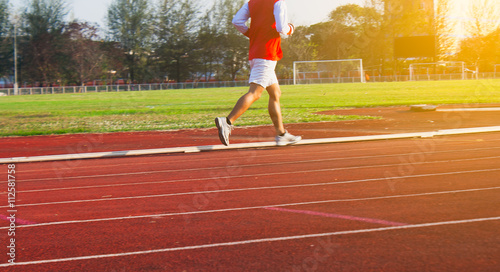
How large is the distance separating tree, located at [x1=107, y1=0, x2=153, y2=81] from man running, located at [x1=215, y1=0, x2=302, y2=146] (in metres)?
75.3

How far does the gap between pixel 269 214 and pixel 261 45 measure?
148 inches

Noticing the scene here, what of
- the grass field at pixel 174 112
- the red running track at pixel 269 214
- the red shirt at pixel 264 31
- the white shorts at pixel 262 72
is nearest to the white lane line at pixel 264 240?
the red running track at pixel 269 214

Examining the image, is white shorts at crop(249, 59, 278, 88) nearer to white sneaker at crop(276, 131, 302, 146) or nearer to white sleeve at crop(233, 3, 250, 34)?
white sleeve at crop(233, 3, 250, 34)

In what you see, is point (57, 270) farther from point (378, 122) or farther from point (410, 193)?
point (378, 122)

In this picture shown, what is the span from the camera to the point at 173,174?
638 centimetres

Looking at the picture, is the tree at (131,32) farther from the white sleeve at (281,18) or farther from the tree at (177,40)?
the white sleeve at (281,18)

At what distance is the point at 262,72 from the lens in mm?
7398

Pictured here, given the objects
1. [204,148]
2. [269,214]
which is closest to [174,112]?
[204,148]

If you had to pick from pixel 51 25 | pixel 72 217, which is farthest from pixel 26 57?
pixel 72 217

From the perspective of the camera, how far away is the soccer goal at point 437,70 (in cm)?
7062

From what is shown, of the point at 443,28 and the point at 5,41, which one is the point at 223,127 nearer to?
the point at 5,41

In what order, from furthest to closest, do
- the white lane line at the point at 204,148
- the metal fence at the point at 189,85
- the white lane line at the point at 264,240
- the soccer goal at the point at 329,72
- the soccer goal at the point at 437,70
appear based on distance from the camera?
the soccer goal at the point at 437,70
the metal fence at the point at 189,85
the soccer goal at the point at 329,72
the white lane line at the point at 204,148
the white lane line at the point at 264,240

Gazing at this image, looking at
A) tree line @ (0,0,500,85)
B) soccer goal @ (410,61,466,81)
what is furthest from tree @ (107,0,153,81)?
soccer goal @ (410,61,466,81)

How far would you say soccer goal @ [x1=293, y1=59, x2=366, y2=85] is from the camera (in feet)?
213
